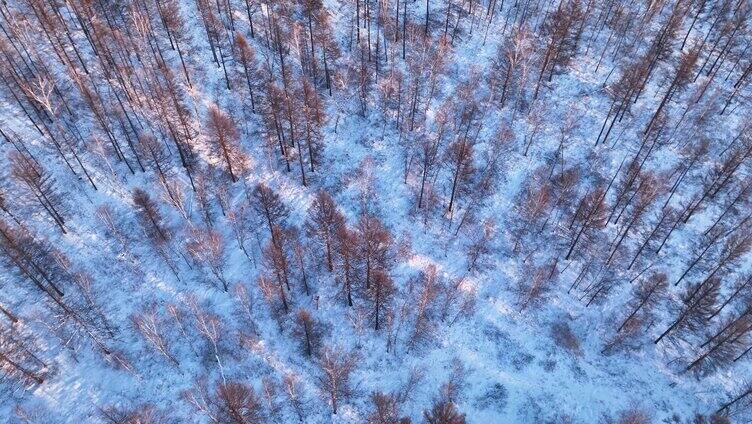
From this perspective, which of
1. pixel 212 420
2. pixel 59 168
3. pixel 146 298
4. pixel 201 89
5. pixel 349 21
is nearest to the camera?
pixel 212 420

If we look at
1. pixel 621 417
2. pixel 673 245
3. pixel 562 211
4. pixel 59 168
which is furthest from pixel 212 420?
pixel 673 245

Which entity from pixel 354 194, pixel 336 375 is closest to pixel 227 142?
pixel 354 194

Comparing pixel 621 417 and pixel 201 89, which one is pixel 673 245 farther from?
pixel 201 89

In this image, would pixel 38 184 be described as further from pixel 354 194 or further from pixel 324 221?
pixel 354 194

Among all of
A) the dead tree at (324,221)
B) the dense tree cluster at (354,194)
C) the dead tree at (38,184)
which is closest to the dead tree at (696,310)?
the dense tree cluster at (354,194)

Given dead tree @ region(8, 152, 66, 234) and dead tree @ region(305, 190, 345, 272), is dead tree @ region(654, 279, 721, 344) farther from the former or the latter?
dead tree @ region(8, 152, 66, 234)

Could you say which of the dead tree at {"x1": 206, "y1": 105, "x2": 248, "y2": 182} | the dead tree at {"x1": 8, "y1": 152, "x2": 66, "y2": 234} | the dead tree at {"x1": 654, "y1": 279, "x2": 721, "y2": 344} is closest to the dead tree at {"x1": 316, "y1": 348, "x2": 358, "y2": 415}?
the dead tree at {"x1": 206, "y1": 105, "x2": 248, "y2": 182}

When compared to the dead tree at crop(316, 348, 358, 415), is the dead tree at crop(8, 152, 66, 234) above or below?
above

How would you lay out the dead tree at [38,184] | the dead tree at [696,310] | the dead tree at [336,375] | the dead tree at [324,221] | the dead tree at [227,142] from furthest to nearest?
the dead tree at [227,142]
the dead tree at [324,221]
the dead tree at [38,184]
the dead tree at [696,310]
the dead tree at [336,375]

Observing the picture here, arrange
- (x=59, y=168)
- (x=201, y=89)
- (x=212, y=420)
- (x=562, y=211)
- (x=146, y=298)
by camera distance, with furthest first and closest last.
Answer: (x=201, y=89) < (x=562, y=211) < (x=59, y=168) < (x=146, y=298) < (x=212, y=420)

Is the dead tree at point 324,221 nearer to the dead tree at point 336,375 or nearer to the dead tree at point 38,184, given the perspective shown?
the dead tree at point 336,375

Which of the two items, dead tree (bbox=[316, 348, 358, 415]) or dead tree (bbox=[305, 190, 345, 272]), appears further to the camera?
dead tree (bbox=[305, 190, 345, 272])
